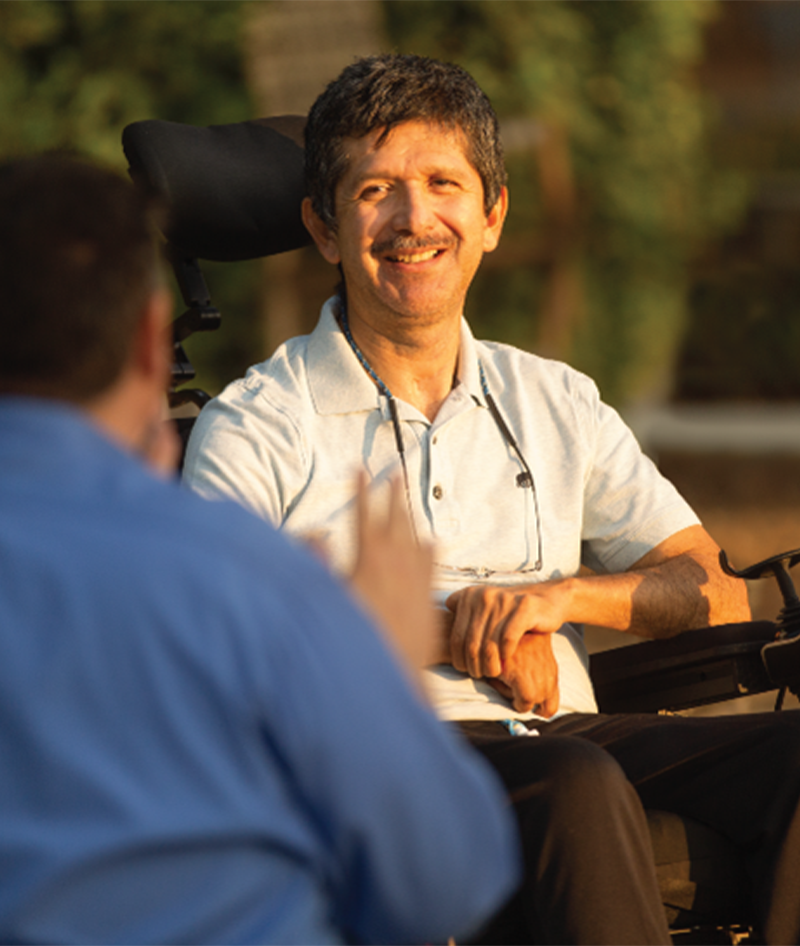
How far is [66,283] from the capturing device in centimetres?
98

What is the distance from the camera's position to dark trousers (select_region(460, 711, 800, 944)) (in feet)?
5.76

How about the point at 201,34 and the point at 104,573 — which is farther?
the point at 201,34

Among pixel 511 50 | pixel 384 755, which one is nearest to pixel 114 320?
pixel 384 755

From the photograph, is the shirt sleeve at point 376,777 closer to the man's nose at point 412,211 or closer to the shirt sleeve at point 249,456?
the shirt sleeve at point 249,456

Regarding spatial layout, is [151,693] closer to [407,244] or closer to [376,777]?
[376,777]

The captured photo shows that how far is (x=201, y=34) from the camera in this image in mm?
6273

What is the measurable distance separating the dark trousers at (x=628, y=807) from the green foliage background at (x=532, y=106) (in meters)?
3.89

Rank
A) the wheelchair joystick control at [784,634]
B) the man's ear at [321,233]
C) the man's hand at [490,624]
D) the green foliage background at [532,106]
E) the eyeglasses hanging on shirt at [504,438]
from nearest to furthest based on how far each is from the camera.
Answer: the man's hand at [490,624]
the wheelchair joystick control at [784,634]
the eyeglasses hanging on shirt at [504,438]
the man's ear at [321,233]
the green foliage background at [532,106]

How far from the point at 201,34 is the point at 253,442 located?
14.9 feet

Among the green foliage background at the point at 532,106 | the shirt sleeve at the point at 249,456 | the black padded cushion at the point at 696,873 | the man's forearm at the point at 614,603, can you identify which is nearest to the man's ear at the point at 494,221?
the shirt sleeve at the point at 249,456

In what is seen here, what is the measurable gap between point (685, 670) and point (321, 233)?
1168mm

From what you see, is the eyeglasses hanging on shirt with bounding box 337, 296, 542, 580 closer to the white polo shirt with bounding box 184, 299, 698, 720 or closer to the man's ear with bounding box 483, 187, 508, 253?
the white polo shirt with bounding box 184, 299, 698, 720

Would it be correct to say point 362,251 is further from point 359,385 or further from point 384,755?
point 384,755

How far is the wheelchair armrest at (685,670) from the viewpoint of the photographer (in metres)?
2.35
